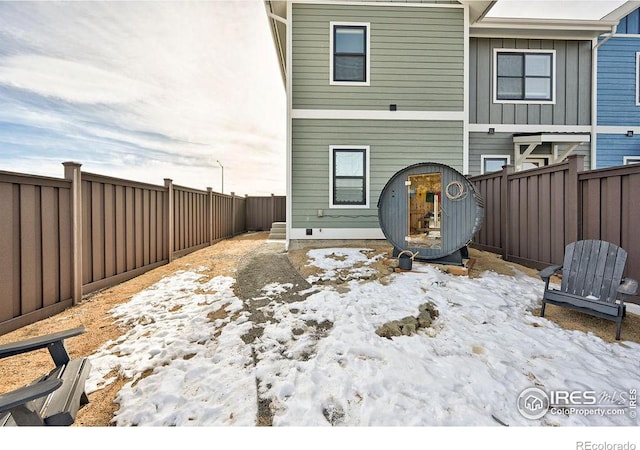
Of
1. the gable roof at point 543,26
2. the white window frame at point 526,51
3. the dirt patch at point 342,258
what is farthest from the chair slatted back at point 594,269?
the gable roof at point 543,26

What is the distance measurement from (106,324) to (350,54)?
7409 millimetres

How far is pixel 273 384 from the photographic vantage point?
71.4 inches

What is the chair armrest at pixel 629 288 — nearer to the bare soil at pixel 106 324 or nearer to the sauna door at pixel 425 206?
the bare soil at pixel 106 324

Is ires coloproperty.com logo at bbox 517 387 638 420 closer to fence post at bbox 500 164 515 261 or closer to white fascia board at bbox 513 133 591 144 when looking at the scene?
fence post at bbox 500 164 515 261

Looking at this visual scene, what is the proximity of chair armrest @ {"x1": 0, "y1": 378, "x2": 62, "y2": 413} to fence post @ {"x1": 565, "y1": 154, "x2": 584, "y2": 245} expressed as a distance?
18.2ft

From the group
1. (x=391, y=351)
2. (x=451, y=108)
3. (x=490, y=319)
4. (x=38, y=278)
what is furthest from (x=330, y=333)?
(x=451, y=108)

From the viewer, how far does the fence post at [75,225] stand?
3305mm

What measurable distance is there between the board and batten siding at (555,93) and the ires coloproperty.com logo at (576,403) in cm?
791

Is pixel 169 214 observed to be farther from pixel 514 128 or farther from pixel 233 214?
pixel 514 128

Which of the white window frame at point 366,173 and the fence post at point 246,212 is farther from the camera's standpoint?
the fence post at point 246,212

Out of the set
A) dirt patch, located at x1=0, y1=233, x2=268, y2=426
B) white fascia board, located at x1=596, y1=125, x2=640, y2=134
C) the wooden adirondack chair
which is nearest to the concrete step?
dirt patch, located at x1=0, y1=233, x2=268, y2=426

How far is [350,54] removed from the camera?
260 inches

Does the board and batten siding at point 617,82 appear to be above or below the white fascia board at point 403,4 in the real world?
below

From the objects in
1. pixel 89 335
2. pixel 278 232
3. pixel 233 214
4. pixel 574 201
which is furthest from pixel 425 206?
pixel 233 214
